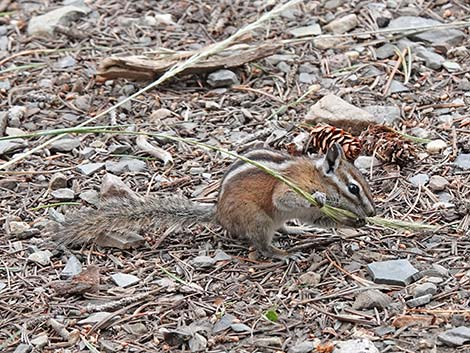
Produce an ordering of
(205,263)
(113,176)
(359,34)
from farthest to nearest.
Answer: (359,34) < (113,176) < (205,263)

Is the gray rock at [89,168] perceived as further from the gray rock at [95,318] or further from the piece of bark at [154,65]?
the gray rock at [95,318]

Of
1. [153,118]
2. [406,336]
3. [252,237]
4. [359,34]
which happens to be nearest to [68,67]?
[153,118]

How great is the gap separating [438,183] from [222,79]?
1.51m

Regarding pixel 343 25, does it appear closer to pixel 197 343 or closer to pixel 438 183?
pixel 438 183

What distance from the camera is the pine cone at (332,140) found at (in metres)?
4.50

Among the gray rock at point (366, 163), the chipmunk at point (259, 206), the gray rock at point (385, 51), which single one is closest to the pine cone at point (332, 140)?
the gray rock at point (366, 163)

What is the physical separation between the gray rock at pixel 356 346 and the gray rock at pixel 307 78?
7.75 ft

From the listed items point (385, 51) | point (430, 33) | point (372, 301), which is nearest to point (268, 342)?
point (372, 301)

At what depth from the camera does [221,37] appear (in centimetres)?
591

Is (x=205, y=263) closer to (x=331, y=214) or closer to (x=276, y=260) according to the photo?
(x=276, y=260)

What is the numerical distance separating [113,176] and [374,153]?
124 cm

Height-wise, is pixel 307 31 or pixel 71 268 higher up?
pixel 307 31

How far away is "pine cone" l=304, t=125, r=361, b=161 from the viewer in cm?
450

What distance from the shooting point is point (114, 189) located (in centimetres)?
433
